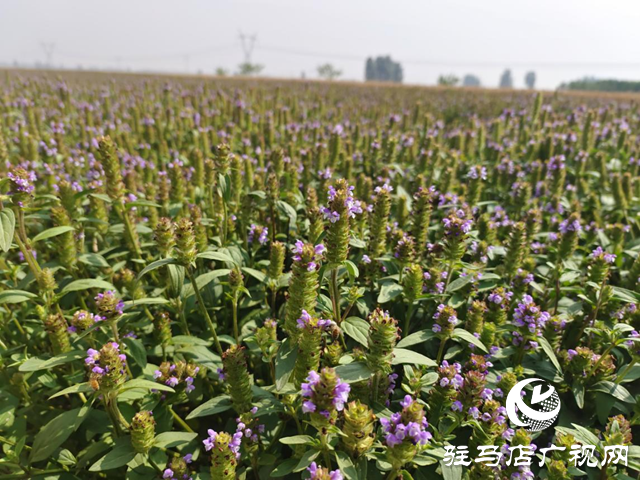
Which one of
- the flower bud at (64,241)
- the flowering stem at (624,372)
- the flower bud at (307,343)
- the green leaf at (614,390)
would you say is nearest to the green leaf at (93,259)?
the flower bud at (64,241)

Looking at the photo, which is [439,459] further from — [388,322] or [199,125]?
[199,125]

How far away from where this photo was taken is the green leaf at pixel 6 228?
2.58m

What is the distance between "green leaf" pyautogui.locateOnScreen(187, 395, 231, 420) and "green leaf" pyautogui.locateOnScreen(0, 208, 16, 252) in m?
1.59

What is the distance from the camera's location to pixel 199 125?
9.27 m

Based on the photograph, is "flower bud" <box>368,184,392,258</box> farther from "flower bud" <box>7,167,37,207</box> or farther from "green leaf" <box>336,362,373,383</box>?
"flower bud" <box>7,167,37,207</box>

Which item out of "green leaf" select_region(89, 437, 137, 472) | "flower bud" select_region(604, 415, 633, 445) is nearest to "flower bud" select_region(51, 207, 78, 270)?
"green leaf" select_region(89, 437, 137, 472)

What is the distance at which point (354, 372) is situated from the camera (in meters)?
2.20

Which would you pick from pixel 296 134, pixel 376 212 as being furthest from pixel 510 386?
pixel 296 134

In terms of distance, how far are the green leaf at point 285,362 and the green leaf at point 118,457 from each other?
1.11 m

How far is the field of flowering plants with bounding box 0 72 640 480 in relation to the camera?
2377 mm

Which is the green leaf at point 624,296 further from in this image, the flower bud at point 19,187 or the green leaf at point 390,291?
the flower bud at point 19,187

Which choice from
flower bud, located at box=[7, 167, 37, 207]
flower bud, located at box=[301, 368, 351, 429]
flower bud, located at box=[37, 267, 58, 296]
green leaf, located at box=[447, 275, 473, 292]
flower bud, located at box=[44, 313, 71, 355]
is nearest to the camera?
flower bud, located at box=[301, 368, 351, 429]

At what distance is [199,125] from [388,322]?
8409mm

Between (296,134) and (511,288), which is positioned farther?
(296,134)
